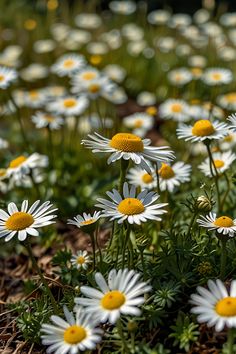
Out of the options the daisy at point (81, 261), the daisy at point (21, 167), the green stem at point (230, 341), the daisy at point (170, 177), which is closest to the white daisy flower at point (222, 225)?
the green stem at point (230, 341)

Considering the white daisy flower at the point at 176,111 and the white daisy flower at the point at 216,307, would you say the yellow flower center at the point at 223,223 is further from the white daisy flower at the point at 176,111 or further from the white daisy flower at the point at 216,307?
the white daisy flower at the point at 176,111

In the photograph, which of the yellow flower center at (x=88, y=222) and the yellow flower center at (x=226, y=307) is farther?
the yellow flower center at (x=88, y=222)

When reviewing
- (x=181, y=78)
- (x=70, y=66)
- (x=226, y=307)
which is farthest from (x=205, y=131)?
(x=181, y=78)

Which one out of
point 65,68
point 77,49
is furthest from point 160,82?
point 65,68

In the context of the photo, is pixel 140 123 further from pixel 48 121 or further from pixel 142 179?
pixel 142 179

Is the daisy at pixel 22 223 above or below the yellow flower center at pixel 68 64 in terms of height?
above

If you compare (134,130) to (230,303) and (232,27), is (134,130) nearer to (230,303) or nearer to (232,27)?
(230,303)

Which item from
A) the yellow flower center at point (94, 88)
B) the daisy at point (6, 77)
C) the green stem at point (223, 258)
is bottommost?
the yellow flower center at point (94, 88)

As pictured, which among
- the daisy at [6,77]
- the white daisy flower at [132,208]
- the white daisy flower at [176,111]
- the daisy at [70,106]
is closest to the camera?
the white daisy flower at [132,208]
